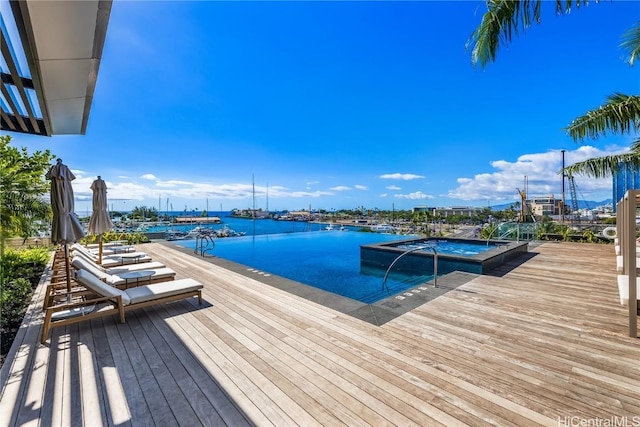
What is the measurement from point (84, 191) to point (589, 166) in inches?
491

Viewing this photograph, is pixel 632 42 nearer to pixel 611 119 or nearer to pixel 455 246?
pixel 611 119

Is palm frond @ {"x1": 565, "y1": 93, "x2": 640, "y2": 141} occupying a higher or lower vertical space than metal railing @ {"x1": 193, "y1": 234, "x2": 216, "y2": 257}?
higher

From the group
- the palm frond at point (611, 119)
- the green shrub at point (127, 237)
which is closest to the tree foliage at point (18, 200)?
the green shrub at point (127, 237)

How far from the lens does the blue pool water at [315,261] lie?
603cm

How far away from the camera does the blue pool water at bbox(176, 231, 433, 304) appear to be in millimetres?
6027

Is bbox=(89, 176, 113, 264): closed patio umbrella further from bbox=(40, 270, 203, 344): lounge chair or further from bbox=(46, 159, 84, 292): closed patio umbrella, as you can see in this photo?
bbox=(40, 270, 203, 344): lounge chair

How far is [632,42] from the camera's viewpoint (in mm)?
4594

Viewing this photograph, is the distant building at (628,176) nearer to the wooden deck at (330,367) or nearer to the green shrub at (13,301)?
the wooden deck at (330,367)

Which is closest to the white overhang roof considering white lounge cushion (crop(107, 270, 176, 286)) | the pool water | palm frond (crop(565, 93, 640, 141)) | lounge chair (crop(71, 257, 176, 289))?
lounge chair (crop(71, 257, 176, 289))

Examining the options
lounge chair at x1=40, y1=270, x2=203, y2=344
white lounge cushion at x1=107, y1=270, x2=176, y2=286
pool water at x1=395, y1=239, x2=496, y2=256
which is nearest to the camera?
lounge chair at x1=40, y1=270, x2=203, y2=344

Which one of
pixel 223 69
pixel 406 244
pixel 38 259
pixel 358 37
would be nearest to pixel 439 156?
pixel 358 37

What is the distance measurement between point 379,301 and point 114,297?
3.65m

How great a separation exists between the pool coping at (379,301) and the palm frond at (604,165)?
162 inches

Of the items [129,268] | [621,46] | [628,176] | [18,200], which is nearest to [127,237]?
[18,200]
